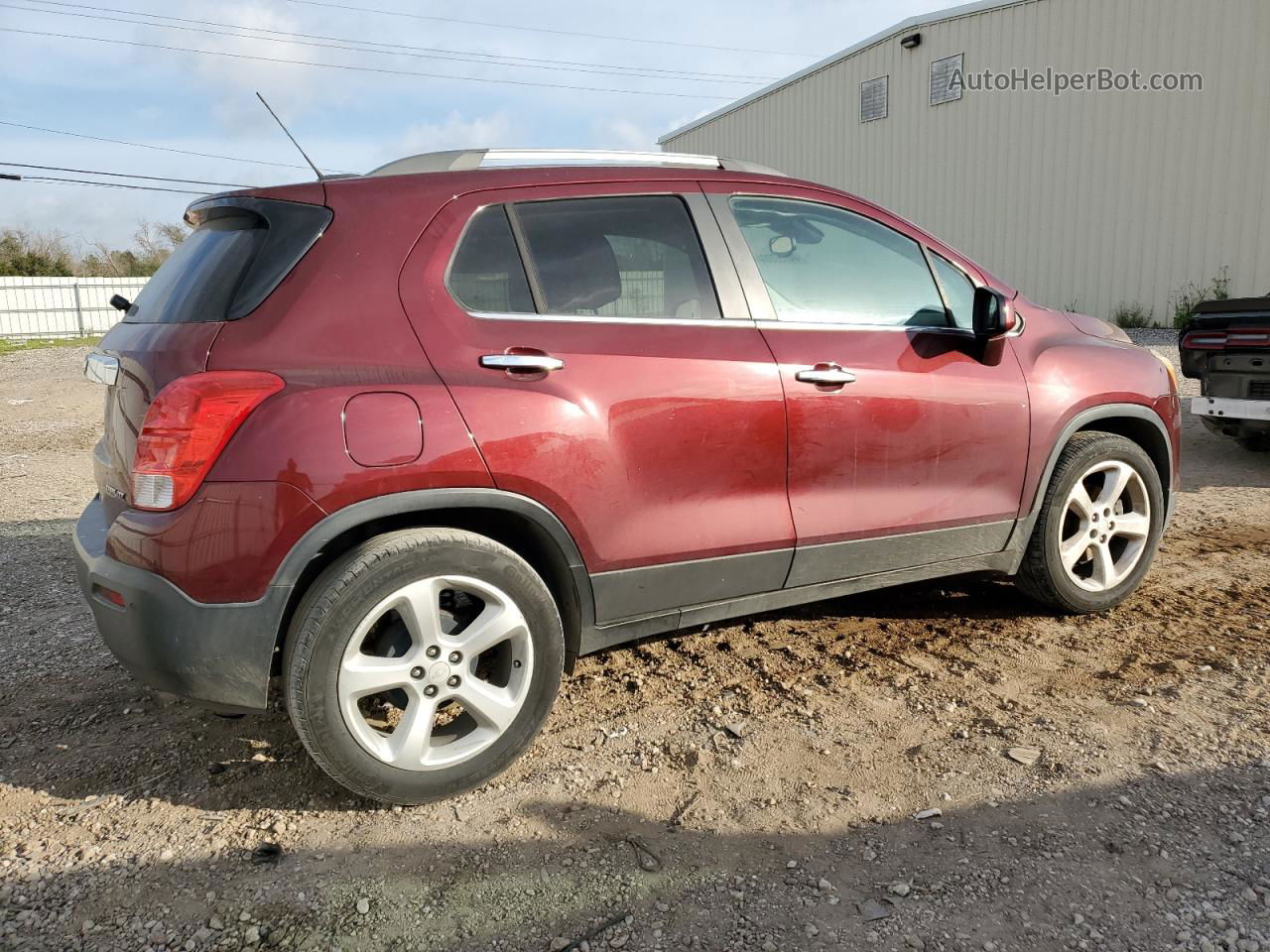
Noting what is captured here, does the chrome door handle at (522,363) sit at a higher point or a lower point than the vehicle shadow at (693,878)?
higher

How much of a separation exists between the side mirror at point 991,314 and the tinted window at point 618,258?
3.73 feet

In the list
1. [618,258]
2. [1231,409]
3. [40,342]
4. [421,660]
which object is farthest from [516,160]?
[40,342]

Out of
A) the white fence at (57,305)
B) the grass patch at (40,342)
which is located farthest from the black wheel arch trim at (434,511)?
the white fence at (57,305)

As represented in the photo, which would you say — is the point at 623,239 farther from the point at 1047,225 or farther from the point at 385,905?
the point at 1047,225

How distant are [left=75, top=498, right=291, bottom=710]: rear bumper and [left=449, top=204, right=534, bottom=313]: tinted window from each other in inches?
39.8

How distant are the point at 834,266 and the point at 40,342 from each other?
1170 inches

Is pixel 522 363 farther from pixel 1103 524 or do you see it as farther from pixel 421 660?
pixel 1103 524

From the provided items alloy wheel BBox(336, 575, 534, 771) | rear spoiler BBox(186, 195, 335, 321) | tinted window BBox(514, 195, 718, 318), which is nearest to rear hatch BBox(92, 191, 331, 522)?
rear spoiler BBox(186, 195, 335, 321)

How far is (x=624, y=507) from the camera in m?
2.94

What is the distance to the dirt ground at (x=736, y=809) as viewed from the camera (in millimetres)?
2256

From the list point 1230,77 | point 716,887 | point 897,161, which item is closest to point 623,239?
point 716,887

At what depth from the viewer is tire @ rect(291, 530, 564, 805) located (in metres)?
2.55

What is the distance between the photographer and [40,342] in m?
27.1

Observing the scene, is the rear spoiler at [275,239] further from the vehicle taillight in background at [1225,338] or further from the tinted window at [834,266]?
the vehicle taillight in background at [1225,338]
